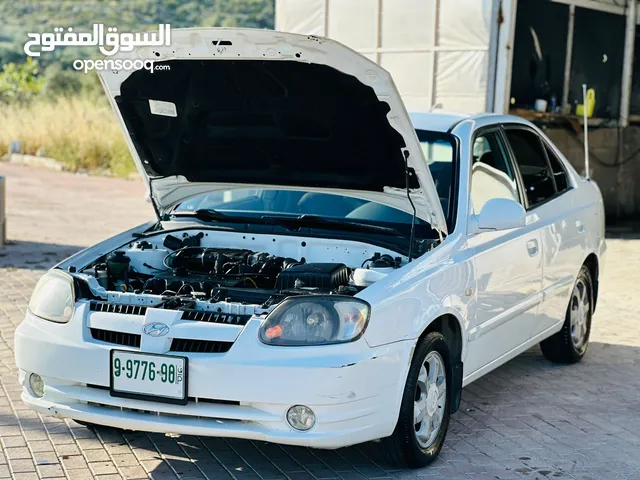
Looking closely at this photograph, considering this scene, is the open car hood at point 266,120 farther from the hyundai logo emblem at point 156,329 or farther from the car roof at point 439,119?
the hyundai logo emblem at point 156,329

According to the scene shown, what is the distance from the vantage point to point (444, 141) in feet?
18.1

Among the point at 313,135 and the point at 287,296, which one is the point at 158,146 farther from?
the point at 287,296

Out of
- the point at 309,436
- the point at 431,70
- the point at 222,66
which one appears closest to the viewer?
the point at 309,436

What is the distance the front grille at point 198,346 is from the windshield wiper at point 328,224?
131 centimetres

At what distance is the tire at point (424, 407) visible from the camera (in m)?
4.45

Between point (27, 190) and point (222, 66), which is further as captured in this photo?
point (27, 190)

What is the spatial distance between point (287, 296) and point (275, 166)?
1.26m

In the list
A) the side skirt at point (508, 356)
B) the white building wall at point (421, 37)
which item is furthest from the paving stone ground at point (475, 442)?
the white building wall at point (421, 37)

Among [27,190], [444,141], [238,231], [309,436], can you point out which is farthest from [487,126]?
[27,190]

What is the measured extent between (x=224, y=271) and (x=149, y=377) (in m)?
0.98

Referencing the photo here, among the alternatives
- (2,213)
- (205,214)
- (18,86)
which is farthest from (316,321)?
(18,86)

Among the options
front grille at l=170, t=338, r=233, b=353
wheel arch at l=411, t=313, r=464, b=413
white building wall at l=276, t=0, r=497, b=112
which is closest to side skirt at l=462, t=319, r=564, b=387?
wheel arch at l=411, t=313, r=464, b=413

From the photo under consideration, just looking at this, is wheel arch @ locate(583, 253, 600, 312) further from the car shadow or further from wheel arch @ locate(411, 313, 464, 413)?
the car shadow

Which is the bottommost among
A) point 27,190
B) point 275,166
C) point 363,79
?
point 27,190
